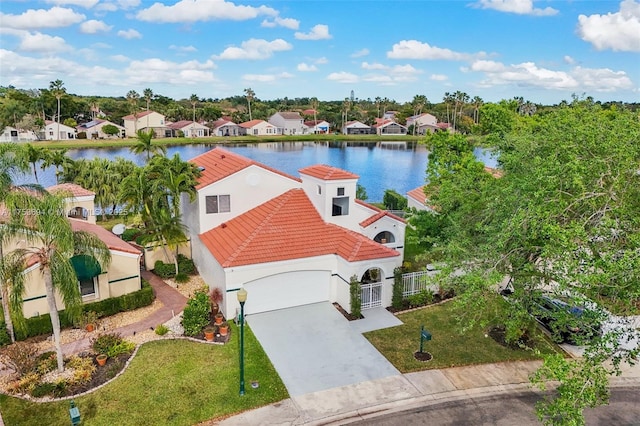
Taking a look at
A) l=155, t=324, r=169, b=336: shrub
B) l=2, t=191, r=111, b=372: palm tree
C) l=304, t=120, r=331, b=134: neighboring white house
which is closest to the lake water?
l=304, t=120, r=331, b=134: neighboring white house

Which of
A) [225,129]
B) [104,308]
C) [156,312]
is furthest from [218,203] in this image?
[225,129]

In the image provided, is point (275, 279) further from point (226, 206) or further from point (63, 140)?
point (63, 140)

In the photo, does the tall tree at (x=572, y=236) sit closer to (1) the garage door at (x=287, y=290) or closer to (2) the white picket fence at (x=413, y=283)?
(2) the white picket fence at (x=413, y=283)

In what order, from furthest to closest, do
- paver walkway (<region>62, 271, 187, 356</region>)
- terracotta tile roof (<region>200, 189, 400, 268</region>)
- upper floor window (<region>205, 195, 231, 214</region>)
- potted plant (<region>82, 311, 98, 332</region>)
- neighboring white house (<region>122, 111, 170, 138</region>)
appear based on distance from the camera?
neighboring white house (<region>122, 111, 170, 138</region>) < upper floor window (<region>205, 195, 231, 214</region>) < terracotta tile roof (<region>200, 189, 400, 268</region>) < potted plant (<region>82, 311, 98, 332</region>) < paver walkway (<region>62, 271, 187, 356</region>)

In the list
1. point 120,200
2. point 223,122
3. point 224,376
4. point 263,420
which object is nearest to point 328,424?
point 263,420

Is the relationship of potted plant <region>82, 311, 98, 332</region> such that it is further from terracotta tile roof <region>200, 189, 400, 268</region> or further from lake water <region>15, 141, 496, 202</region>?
lake water <region>15, 141, 496, 202</region>

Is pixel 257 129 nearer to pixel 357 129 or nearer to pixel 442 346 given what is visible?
pixel 357 129
